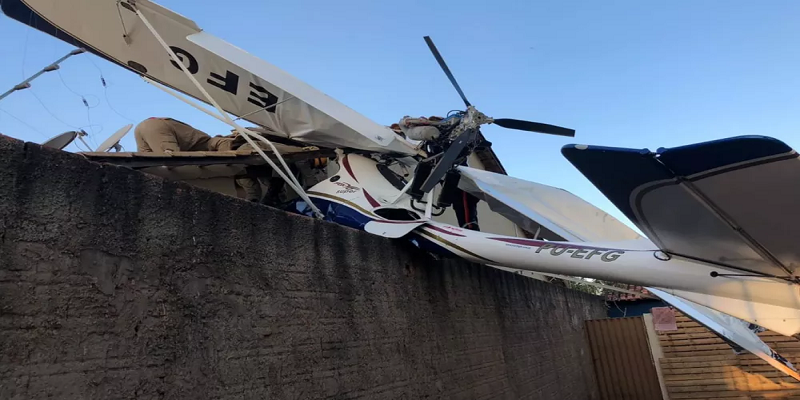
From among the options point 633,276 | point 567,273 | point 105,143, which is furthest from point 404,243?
point 105,143

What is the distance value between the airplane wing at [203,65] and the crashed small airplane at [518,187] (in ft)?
0.05

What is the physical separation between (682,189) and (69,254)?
334 cm

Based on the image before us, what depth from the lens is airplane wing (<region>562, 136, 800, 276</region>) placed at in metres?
2.49

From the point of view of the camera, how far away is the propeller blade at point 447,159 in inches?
231

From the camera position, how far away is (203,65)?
614 cm

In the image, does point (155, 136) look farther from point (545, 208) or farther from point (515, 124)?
point (545, 208)

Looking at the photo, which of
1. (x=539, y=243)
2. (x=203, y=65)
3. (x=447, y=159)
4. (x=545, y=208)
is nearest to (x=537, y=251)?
(x=539, y=243)

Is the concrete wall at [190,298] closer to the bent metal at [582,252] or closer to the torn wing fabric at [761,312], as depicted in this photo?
the bent metal at [582,252]

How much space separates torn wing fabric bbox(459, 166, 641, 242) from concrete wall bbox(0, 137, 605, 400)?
197 centimetres

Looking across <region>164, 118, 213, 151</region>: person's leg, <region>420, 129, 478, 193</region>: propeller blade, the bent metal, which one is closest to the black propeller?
<region>420, 129, 478, 193</region>: propeller blade

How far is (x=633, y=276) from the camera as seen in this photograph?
4.15m

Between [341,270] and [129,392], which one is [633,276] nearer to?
[341,270]

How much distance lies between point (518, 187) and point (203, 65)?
4.51m

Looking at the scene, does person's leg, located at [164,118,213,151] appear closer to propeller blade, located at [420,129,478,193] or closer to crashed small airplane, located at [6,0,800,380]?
crashed small airplane, located at [6,0,800,380]
